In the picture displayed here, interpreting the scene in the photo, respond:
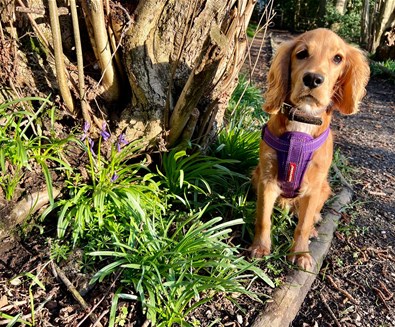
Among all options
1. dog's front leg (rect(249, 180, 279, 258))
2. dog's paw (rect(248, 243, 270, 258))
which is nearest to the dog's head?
dog's front leg (rect(249, 180, 279, 258))

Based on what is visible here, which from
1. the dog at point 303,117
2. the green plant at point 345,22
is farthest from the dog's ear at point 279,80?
the green plant at point 345,22

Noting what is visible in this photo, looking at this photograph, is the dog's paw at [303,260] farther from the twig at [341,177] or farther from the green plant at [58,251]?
the green plant at [58,251]

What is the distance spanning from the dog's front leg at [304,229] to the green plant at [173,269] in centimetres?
40

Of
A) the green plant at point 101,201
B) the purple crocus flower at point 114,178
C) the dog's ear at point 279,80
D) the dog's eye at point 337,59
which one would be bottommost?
the green plant at point 101,201

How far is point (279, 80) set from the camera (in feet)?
8.13

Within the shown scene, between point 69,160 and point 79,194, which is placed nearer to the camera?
point 79,194

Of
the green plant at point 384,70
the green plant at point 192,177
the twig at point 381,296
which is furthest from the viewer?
the green plant at point 384,70

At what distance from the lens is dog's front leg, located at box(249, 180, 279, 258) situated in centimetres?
262

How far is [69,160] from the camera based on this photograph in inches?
106

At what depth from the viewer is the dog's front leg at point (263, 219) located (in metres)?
2.62

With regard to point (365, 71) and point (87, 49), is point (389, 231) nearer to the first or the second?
point (365, 71)

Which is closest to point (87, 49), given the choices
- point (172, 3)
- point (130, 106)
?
point (130, 106)

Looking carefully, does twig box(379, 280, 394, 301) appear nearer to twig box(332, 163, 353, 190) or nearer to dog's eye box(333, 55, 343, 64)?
twig box(332, 163, 353, 190)

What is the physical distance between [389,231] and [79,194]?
2627 mm
